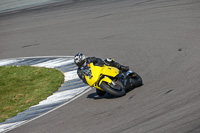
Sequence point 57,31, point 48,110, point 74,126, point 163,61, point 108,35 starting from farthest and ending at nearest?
point 57,31 → point 108,35 → point 163,61 → point 48,110 → point 74,126

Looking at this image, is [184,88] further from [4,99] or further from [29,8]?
[29,8]

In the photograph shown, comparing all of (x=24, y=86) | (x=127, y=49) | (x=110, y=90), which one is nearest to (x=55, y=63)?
(x=24, y=86)

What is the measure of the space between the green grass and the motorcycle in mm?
2574

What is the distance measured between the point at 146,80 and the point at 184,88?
1698mm

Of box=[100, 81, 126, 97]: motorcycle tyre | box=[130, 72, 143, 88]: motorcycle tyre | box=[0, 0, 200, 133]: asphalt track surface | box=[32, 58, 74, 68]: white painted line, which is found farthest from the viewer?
box=[32, 58, 74, 68]: white painted line

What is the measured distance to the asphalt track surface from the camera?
811cm

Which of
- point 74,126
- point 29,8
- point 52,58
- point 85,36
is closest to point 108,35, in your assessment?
point 85,36

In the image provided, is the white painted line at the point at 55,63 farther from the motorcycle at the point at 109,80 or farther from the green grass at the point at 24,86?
the motorcycle at the point at 109,80

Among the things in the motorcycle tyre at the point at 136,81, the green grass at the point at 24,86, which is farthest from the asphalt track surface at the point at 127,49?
the green grass at the point at 24,86

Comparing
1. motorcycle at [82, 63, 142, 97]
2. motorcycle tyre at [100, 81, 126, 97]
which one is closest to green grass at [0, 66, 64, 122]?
motorcycle at [82, 63, 142, 97]

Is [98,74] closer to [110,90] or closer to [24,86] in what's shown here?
[110,90]

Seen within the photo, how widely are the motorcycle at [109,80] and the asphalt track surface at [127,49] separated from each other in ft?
0.88

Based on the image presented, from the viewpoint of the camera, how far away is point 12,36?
71.4 feet

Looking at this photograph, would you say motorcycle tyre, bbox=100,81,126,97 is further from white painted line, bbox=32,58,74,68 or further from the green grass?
white painted line, bbox=32,58,74,68
